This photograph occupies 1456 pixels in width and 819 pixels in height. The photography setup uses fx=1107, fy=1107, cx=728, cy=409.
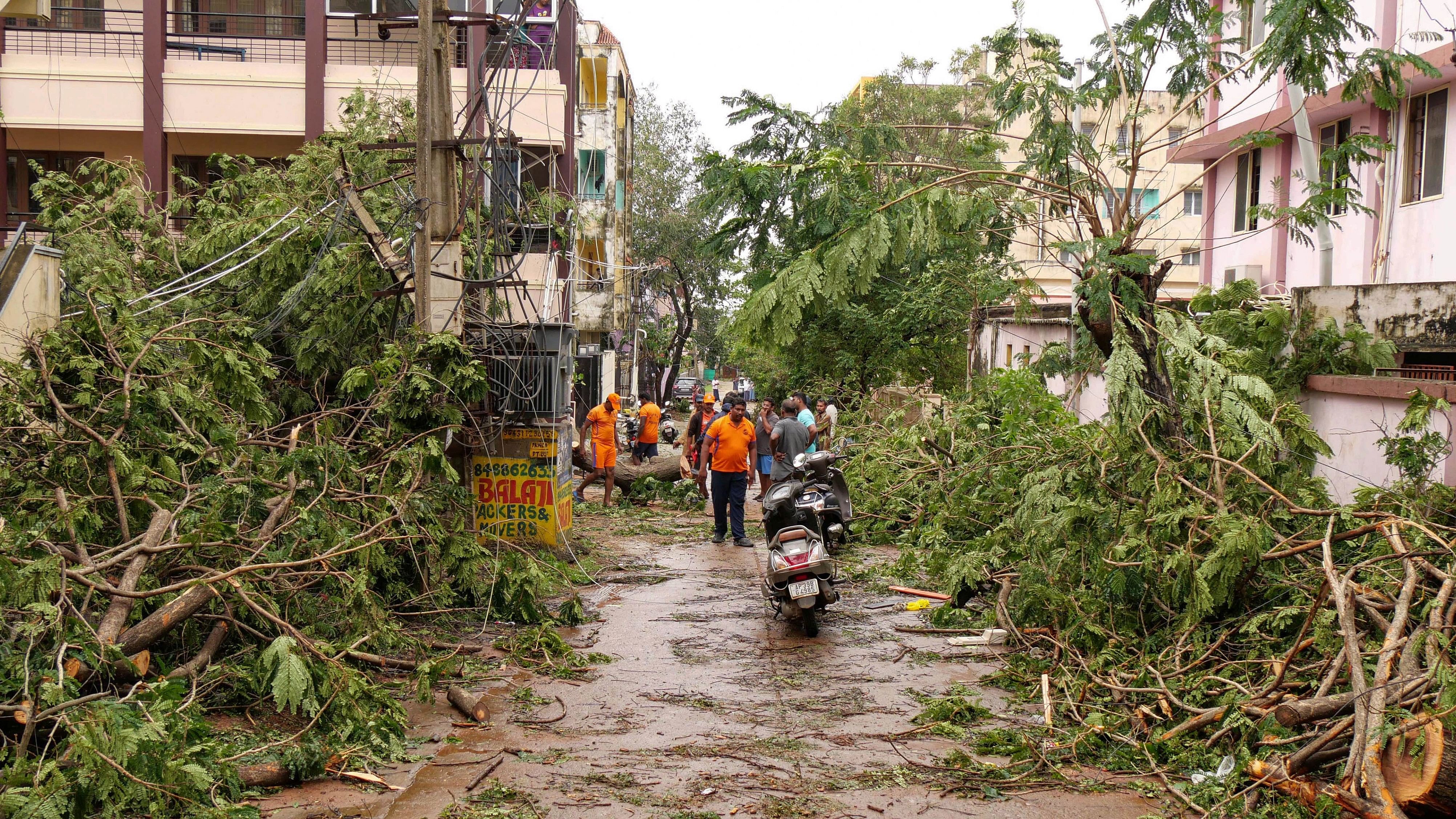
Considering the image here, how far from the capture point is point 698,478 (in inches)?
659

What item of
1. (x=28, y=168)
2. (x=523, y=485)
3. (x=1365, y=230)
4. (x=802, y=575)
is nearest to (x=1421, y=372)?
(x=802, y=575)

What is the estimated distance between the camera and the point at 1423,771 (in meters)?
4.44

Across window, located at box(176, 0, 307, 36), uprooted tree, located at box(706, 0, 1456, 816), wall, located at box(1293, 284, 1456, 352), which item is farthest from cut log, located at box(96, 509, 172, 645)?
window, located at box(176, 0, 307, 36)

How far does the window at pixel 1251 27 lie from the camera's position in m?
14.8

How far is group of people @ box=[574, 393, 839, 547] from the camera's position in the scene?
12914mm

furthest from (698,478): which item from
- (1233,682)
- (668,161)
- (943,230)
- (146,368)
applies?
(668,161)

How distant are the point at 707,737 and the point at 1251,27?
16873 mm

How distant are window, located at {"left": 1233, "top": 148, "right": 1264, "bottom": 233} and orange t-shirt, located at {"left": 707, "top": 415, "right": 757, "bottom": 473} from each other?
11.4 m

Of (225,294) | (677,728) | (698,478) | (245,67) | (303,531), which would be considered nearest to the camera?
(677,728)

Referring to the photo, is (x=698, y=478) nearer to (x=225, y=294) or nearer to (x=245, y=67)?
(x=225, y=294)

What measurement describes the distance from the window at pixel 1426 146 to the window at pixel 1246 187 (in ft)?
11.8

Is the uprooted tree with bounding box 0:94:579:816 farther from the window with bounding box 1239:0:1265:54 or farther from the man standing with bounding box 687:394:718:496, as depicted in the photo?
the window with bounding box 1239:0:1265:54

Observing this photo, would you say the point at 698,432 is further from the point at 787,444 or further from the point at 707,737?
the point at 707,737

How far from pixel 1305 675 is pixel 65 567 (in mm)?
6286
